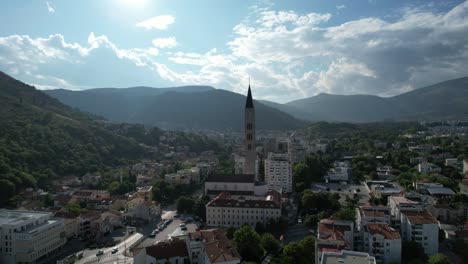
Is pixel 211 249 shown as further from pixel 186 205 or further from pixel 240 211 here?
pixel 186 205

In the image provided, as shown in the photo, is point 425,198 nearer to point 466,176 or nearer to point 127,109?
point 466,176

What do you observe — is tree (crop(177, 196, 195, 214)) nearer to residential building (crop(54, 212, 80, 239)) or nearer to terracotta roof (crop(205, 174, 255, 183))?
terracotta roof (crop(205, 174, 255, 183))

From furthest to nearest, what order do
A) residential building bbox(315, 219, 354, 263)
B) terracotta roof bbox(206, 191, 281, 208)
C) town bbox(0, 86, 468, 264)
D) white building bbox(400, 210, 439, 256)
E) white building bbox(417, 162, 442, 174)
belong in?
white building bbox(417, 162, 442, 174) → terracotta roof bbox(206, 191, 281, 208) → white building bbox(400, 210, 439, 256) → town bbox(0, 86, 468, 264) → residential building bbox(315, 219, 354, 263)

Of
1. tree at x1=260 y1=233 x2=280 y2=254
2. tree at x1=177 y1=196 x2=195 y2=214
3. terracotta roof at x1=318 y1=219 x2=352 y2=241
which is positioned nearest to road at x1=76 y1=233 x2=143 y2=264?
tree at x1=177 y1=196 x2=195 y2=214

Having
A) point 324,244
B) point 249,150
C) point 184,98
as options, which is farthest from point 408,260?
point 184,98

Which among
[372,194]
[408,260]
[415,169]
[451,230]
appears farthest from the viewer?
[415,169]

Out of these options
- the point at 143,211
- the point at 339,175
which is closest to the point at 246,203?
the point at 143,211
